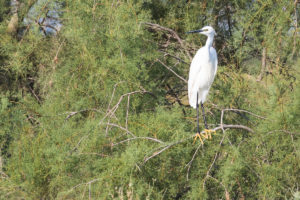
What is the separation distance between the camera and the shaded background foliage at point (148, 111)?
78.0 inches

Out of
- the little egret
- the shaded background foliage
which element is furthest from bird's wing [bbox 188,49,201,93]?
the shaded background foliage

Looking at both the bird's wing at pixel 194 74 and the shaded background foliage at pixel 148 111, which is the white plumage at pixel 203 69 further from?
the shaded background foliage at pixel 148 111

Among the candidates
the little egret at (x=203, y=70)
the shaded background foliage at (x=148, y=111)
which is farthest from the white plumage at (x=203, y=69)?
the shaded background foliage at (x=148, y=111)

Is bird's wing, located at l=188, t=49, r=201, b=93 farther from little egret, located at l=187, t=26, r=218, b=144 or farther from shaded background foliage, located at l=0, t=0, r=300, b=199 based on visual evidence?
shaded background foliage, located at l=0, t=0, r=300, b=199

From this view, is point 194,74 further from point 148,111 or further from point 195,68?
point 148,111

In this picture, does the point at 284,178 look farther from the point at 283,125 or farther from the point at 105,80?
the point at 105,80

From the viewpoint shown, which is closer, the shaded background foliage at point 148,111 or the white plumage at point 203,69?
the shaded background foliage at point 148,111

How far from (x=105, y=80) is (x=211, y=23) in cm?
99

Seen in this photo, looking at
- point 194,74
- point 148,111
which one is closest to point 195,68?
point 194,74

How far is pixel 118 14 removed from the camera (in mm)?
2418

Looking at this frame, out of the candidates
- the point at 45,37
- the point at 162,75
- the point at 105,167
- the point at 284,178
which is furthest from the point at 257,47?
the point at 45,37

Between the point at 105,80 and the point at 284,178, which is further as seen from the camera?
the point at 105,80

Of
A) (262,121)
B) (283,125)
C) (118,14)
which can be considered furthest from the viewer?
(118,14)

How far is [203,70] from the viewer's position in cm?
232
